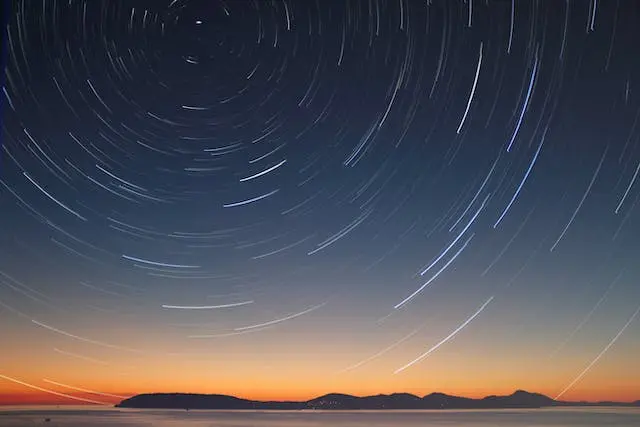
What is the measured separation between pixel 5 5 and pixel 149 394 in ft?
16.7

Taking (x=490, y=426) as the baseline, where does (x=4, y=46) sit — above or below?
below

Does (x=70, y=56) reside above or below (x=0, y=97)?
above

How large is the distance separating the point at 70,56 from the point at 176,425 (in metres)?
14.0

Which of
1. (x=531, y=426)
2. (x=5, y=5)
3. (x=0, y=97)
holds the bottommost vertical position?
(x=0, y=97)

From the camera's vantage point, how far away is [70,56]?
4.76 metres

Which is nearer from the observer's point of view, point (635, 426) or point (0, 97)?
point (0, 97)

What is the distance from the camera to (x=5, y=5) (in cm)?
169

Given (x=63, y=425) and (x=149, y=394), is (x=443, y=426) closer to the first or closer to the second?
(x=63, y=425)

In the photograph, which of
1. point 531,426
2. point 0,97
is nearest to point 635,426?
point 531,426

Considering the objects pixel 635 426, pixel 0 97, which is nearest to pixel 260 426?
pixel 635 426

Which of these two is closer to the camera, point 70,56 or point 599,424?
point 70,56

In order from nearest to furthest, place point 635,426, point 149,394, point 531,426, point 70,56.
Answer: point 70,56, point 149,394, point 531,426, point 635,426

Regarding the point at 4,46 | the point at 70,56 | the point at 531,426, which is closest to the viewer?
the point at 4,46

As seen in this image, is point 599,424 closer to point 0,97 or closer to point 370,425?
point 370,425
